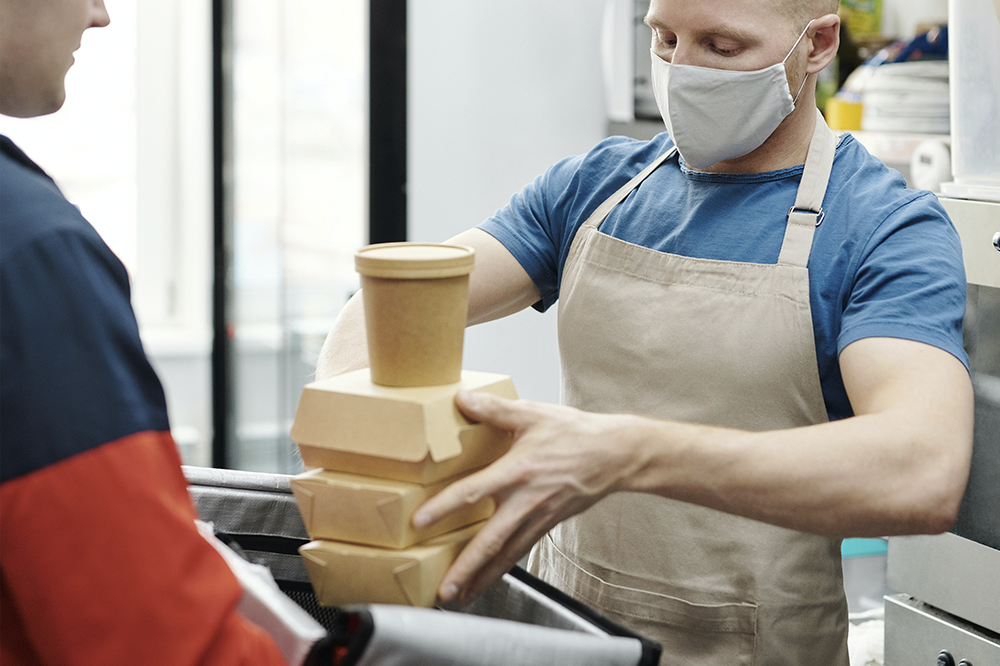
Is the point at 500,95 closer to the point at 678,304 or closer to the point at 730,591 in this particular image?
the point at 678,304

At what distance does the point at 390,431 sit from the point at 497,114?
206 centimetres

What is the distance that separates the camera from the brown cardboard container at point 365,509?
0.80 meters

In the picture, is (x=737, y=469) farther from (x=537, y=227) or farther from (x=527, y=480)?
(x=537, y=227)

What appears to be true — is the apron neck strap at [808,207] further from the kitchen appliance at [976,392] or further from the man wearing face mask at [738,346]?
the kitchen appliance at [976,392]

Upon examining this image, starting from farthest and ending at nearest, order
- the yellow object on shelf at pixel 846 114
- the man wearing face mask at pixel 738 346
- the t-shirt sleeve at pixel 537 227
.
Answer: the yellow object on shelf at pixel 846 114, the t-shirt sleeve at pixel 537 227, the man wearing face mask at pixel 738 346

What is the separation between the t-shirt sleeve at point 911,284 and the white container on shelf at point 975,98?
1.32 ft

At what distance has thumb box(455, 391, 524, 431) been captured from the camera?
83 cm

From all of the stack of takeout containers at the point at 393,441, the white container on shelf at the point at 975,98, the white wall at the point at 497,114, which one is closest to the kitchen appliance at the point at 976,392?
the white container on shelf at the point at 975,98

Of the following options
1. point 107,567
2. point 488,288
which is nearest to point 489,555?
point 107,567

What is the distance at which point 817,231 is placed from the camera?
1147mm

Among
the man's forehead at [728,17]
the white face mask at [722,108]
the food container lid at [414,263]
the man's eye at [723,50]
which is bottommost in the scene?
the food container lid at [414,263]

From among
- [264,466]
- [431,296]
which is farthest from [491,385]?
[264,466]

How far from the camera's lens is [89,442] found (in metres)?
0.60

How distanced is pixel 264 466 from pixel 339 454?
2.88 m
